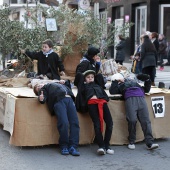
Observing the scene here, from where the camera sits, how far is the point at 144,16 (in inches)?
907

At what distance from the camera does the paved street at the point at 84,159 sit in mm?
5832

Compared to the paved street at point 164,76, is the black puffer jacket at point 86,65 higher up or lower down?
higher up

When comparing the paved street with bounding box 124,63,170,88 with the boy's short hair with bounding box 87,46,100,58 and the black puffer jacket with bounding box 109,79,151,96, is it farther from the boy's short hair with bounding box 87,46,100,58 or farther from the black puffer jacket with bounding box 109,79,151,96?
the black puffer jacket with bounding box 109,79,151,96

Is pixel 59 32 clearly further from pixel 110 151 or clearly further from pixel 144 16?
pixel 144 16

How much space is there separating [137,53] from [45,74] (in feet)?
16.4

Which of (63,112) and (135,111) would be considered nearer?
(63,112)

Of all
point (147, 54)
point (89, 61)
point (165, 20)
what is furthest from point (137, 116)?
point (165, 20)

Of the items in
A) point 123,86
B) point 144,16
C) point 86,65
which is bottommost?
point 123,86

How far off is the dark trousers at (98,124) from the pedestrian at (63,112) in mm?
276

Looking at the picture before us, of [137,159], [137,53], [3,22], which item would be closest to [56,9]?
[3,22]

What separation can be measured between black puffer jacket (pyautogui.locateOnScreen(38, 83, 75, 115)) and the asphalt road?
2.38 feet

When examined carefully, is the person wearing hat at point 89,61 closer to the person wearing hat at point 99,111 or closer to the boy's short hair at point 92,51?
the boy's short hair at point 92,51

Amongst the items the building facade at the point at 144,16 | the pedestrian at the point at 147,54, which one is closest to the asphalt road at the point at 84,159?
the pedestrian at the point at 147,54

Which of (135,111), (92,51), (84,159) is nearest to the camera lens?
(84,159)
